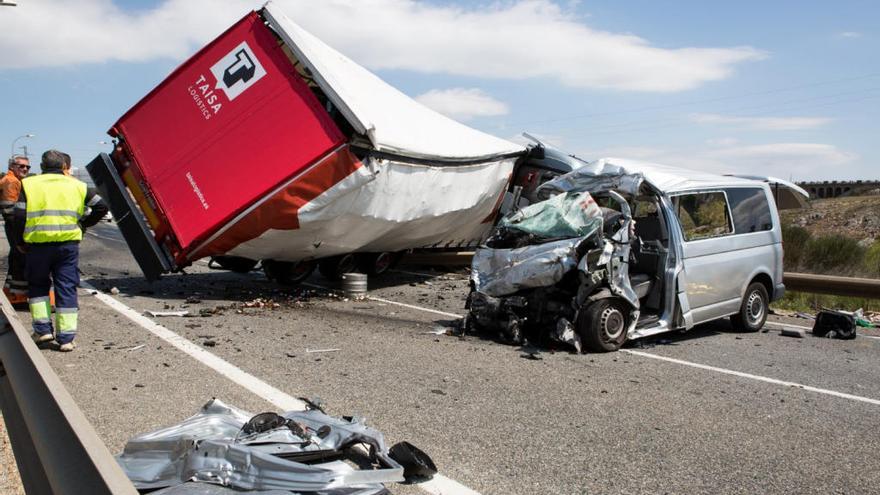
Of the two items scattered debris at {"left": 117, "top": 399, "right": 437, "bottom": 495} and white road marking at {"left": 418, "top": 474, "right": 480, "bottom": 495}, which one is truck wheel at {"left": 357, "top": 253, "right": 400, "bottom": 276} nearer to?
scattered debris at {"left": 117, "top": 399, "right": 437, "bottom": 495}

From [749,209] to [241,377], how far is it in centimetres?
586

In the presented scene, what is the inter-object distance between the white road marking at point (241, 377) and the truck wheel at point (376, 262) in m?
3.94

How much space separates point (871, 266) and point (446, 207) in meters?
9.17

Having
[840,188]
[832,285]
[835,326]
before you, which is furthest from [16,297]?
[840,188]

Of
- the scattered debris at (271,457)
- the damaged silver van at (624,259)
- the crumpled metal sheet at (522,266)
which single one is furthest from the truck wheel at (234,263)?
the scattered debris at (271,457)

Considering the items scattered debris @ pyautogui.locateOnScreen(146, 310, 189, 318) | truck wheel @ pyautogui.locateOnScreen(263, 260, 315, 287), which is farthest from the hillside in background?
scattered debris @ pyautogui.locateOnScreen(146, 310, 189, 318)

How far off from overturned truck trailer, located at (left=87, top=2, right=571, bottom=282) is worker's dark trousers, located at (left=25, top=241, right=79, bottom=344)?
6.79 feet

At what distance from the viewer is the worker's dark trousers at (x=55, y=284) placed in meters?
5.88

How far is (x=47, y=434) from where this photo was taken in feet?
8.88

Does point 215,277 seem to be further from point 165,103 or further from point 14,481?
point 14,481

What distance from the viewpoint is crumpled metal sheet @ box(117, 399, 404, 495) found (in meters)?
2.78

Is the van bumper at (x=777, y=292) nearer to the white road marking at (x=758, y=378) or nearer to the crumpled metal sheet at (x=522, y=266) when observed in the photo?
the white road marking at (x=758, y=378)

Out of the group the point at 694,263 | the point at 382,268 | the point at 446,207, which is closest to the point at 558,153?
the point at 446,207

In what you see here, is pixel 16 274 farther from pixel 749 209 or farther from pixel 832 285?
pixel 832 285
